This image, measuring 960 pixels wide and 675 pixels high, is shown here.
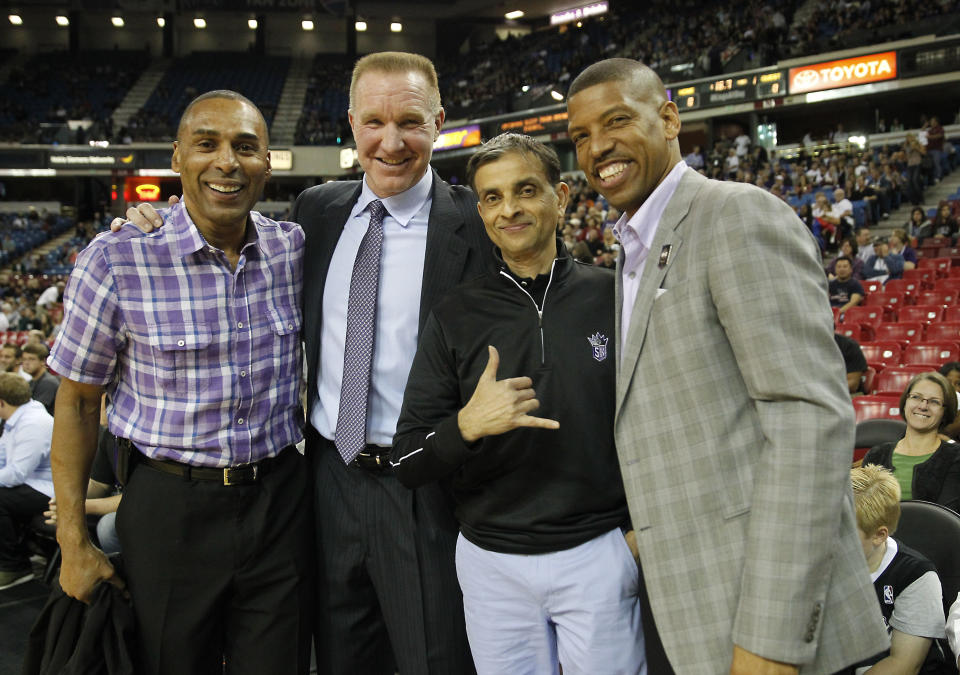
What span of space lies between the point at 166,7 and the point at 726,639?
34819 mm

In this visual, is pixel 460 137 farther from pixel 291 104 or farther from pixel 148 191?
pixel 148 191

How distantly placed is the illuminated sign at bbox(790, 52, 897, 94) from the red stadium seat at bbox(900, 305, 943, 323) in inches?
401

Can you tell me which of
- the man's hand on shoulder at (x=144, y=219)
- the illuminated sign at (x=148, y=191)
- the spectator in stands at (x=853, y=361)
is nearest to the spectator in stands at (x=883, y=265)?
the spectator in stands at (x=853, y=361)

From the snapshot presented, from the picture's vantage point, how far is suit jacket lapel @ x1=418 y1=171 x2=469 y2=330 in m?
1.97

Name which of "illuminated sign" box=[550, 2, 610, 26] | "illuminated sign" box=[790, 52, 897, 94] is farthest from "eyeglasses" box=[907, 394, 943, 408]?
"illuminated sign" box=[550, 2, 610, 26]

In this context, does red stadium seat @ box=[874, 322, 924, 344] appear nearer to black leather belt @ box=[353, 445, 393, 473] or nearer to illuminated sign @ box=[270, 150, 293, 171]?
black leather belt @ box=[353, 445, 393, 473]

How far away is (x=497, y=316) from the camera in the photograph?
174 centimetres

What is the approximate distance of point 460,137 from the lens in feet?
77.5

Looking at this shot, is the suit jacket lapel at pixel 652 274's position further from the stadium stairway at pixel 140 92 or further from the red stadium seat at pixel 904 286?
the stadium stairway at pixel 140 92

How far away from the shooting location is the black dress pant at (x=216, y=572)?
6.25 feet

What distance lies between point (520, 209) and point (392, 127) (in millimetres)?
487

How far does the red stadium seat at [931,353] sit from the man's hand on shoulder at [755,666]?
6074mm

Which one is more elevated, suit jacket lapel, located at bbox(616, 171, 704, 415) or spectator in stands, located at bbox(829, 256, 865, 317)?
suit jacket lapel, located at bbox(616, 171, 704, 415)

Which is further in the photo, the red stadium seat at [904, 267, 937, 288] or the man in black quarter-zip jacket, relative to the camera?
the red stadium seat at [904, 267, 937, 288]
